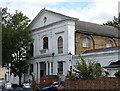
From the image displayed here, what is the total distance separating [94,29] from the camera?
5891cm

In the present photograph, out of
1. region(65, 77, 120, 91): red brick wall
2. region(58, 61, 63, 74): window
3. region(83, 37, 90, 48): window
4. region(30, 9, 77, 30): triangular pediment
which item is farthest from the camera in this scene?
region(30, 9, 77, 30): triangular pediment

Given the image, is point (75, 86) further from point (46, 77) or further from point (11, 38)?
point (11, 38)

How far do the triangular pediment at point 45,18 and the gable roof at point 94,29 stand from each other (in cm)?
344

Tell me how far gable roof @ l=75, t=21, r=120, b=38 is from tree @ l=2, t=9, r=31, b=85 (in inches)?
391

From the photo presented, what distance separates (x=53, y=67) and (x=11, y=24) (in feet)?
37.2

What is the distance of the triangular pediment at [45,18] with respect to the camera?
2217 inches

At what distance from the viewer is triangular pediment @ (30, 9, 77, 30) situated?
56.3 m

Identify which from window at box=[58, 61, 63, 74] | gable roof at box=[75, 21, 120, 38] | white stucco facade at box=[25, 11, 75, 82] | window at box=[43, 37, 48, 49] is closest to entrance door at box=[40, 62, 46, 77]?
white stucco facade at box=[25, 11, 75, 82]

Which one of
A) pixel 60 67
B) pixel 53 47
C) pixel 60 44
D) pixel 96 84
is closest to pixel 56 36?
pixel 60 44

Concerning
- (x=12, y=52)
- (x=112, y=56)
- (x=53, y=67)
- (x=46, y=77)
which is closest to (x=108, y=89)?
(x=112, y=56)

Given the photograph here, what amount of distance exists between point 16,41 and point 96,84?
3271 cm

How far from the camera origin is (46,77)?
170ft

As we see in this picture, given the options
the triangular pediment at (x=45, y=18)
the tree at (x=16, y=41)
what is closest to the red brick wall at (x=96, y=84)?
the triangular pediment at (x=45, y=18)

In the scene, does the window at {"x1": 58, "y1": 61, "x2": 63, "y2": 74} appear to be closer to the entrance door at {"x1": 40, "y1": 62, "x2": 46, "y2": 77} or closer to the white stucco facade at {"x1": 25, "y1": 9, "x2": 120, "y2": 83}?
the white stucco facade at {"x1": 25, "y1": 9, "x2": 120, "y2": 83}
